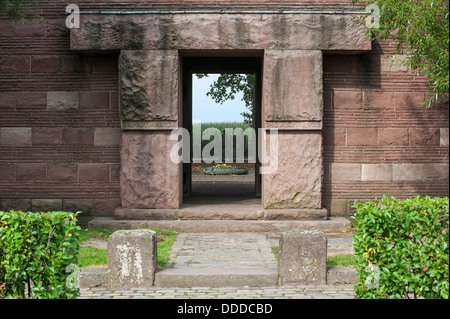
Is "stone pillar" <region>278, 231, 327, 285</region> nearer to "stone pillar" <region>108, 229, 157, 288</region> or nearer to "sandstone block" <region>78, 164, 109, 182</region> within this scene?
"stone pillar" <region>108, 229, 157, 288</region>

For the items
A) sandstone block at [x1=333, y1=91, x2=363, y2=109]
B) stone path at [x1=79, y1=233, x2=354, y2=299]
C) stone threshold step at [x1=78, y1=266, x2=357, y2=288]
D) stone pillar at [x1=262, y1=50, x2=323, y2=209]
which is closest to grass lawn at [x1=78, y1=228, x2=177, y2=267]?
stone path at [x1=79, y1=233, x2=354, y2=299]

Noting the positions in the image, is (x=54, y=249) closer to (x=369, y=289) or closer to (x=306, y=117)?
(x=369, y=289)

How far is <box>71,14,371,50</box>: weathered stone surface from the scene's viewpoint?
9031 millimetres

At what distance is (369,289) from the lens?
4547mm

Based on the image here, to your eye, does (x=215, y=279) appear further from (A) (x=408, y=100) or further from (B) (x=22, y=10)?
(B) (x=22, y=10)

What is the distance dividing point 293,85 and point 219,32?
1.63m

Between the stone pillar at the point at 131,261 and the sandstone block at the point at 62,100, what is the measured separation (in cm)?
441

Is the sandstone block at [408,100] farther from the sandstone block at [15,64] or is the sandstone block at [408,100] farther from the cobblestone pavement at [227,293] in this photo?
the sandstone block at [15,64]

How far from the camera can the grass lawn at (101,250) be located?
637 cm

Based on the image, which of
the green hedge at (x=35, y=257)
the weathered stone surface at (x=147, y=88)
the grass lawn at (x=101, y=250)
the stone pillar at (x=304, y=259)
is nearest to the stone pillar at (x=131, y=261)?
the grass lawn at (x=101, y=250)

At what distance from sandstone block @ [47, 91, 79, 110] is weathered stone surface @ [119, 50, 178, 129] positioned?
100cm

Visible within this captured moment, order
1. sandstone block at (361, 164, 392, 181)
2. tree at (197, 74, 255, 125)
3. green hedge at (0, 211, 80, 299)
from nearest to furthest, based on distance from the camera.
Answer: green hedge at (0, 211, 80, 299) → sandstone block at (361, 164, 392, 181) → tree at (197, 74, 255, 125)

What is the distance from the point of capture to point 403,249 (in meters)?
4.44

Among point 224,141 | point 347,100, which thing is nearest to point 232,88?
point 224,141
